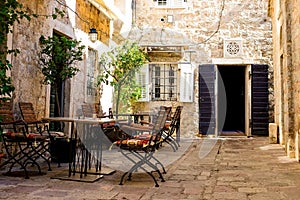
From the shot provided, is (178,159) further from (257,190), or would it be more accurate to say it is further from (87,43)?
(87,43)

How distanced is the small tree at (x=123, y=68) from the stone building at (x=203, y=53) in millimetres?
769

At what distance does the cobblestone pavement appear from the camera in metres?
3.12

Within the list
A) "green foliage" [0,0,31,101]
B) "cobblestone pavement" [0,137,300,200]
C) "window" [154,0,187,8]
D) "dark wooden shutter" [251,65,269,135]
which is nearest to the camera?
"cobblestone pavement" [0,137,300,200]

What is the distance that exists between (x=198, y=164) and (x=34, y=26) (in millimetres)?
3328

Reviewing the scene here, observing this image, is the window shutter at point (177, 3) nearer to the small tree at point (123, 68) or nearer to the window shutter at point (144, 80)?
the window shutter at point (144, 80)

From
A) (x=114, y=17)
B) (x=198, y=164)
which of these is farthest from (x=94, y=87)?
(x=198, y=164)

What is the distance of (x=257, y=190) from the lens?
3373mm

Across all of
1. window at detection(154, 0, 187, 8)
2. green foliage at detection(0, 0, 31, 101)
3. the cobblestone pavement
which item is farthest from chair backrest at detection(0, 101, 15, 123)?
window at detection(154, 0, 187, 8)

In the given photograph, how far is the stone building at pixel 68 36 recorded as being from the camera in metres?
5.12

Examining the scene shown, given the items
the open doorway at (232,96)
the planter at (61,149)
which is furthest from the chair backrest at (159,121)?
the open doorway at (232,96)

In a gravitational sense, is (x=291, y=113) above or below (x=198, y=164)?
above

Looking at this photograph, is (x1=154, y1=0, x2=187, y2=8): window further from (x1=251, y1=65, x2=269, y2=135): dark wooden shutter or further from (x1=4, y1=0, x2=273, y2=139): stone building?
(x1=251, y1=65, x2=269, y2=135): dark wooden shutter

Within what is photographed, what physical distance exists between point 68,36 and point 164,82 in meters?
4.10

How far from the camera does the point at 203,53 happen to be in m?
10.1
